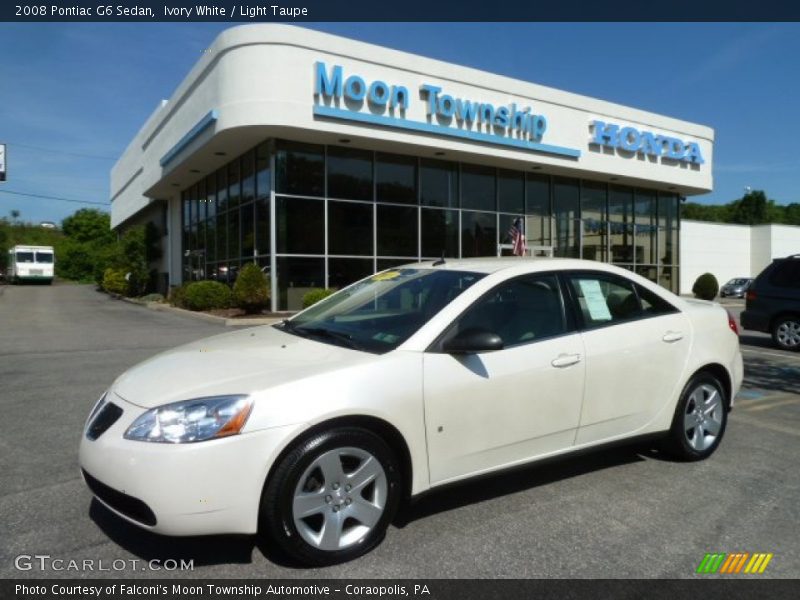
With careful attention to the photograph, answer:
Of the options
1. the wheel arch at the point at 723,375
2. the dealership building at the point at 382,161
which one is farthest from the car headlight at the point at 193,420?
the dealership building at the point at 382,161

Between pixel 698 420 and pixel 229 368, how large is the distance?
11.5 feet

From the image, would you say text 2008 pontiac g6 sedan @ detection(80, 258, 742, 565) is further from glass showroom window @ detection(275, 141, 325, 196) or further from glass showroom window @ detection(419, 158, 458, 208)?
glass showroom window @ detection(419, 158, 458, 208)

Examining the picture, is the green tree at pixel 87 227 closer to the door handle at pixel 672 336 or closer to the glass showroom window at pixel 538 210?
the glass showroom window at pixel 538 210

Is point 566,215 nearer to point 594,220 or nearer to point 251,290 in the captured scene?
point 594,220

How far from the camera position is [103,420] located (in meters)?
3.11

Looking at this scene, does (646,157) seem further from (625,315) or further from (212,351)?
(212,351)

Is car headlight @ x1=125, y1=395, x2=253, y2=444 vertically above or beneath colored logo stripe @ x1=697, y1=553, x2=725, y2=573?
above

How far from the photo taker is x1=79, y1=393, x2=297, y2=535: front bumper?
272 cm

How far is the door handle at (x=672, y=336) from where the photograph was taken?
4402 millimetres

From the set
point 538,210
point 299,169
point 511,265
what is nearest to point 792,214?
point 538,210

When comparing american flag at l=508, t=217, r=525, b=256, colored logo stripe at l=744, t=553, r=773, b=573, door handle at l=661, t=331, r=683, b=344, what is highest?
american flag at l=508, t=217, r=525, b=256

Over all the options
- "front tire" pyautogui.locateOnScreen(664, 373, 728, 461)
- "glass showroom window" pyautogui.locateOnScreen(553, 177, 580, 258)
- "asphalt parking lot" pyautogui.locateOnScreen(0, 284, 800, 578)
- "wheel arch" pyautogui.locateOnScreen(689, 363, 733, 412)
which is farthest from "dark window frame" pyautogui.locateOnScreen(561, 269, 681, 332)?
"glass showroom window" pyautogui.locateOnScreen(553, 177, 580, 258)

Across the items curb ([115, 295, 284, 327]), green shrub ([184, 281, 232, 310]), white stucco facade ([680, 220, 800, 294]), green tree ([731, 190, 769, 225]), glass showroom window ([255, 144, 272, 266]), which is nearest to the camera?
curb ([115, 295, 284, 327])

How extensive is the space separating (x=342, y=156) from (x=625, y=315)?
15.1 meters
